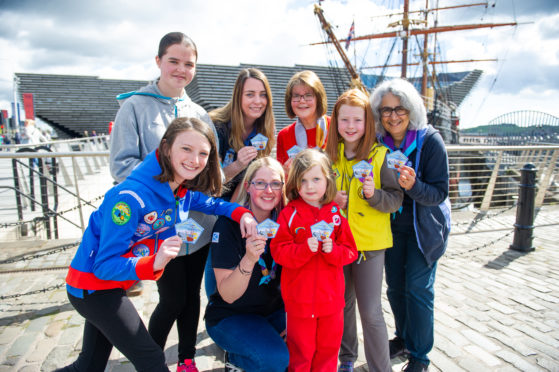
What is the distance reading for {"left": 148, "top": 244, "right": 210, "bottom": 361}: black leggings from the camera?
215cm

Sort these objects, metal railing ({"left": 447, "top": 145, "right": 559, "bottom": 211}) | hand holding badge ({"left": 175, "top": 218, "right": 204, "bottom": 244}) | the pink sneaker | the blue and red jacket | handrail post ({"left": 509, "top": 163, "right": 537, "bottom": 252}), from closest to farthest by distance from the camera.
Result: the blue and red jacket, hand holding badge ({"left": 175, "top": 218, "right": 204, "bottom": 244}), the pink sneaker, handrail post ({"left": 509, "top": 163, "right": 537, "bottom": 252}), metal railing ({"left": 447, "top": 145, "right": 559, "bottom": 211})

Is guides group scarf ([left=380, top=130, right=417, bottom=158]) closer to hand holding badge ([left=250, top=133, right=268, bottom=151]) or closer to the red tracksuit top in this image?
the red tracksuit top

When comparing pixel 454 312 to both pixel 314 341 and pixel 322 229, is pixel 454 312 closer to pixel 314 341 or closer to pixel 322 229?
pixel 314 341

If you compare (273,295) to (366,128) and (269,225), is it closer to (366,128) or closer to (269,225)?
(269,225)

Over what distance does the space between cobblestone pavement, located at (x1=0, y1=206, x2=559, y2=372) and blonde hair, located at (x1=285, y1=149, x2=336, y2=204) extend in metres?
1.43

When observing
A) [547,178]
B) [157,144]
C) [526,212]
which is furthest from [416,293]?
[547,178]

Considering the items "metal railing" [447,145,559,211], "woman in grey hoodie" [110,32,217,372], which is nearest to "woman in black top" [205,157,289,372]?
"woman in grey hoodie" [110,32,217,372]

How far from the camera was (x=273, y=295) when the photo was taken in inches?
89.6

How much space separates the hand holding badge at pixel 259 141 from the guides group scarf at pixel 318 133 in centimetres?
33

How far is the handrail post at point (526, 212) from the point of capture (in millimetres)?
4988

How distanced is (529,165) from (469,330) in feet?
11.0

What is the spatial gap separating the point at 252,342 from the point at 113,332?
2.57 ft

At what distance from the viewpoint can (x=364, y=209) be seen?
2.27 m

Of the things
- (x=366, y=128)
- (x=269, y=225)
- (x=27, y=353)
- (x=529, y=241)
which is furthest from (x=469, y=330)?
(x=27, y=353)
